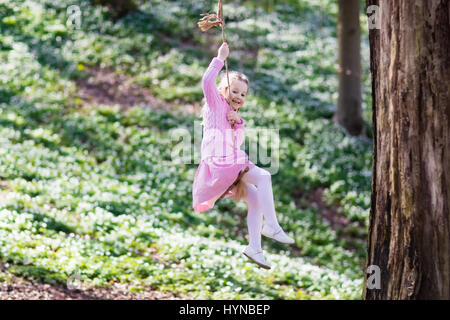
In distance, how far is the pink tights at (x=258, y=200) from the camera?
4.43 m

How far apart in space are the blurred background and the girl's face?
310 cm

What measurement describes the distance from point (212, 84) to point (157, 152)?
7.66 m

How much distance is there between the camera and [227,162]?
4449 millimetres

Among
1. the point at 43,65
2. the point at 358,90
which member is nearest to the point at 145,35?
the point at 43,65

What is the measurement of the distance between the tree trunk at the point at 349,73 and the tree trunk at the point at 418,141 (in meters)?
10.1

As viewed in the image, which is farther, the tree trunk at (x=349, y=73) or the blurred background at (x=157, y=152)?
the tree trunk at (x=349, y=73)

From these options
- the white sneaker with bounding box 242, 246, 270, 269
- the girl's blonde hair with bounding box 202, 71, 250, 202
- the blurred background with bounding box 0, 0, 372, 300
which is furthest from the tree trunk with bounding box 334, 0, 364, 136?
the white sneaker with bounding box 242, 246, 270, 269

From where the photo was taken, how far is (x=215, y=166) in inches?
176

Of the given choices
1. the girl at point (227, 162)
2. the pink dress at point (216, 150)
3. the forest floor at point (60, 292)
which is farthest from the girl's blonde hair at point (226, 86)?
the forest floor at point (60, 292)

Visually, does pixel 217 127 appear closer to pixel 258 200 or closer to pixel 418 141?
pixel 258 200

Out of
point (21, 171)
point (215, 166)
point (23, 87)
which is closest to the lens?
point (215, 166)

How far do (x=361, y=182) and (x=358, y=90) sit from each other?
2.68 meters

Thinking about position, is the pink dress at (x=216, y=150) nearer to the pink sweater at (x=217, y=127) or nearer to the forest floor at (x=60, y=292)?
the pink sweater at (x=217, y=127)
